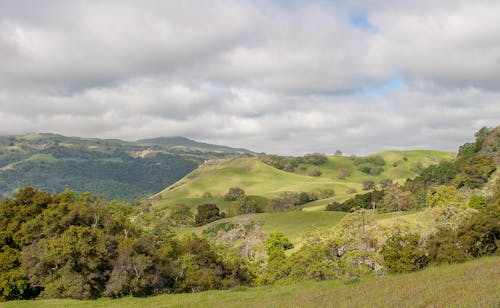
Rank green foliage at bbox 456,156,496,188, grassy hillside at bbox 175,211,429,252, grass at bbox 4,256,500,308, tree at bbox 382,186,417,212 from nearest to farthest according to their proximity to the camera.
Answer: grass at bbox 4,256,500,308 < green foliage at bbox 456,156,496,188 < grassy hillside at bbox 175,211,429,252 < tree at bbox 382,186,417,212

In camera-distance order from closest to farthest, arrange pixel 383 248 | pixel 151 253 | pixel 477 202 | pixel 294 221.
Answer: pixel 383 248
pixel 151 253
pixel 477 202
pixel 294 221

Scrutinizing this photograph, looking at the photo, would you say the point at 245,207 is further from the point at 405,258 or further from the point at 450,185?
the point at 405,258

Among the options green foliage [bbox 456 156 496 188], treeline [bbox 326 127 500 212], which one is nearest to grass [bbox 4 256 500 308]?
treeline [bbox 326 127 500 212]

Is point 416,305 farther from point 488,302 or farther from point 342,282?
point 342,282

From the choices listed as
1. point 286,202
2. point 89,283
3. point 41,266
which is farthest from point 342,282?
point 286,202

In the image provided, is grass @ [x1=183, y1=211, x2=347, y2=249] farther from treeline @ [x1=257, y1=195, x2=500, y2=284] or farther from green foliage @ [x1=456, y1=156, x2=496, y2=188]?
treeline @ [x1=257, y1=195, x2=500, y2=284]

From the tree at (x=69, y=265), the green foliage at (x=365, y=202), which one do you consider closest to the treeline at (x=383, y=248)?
the tree at (x=69, y=265)

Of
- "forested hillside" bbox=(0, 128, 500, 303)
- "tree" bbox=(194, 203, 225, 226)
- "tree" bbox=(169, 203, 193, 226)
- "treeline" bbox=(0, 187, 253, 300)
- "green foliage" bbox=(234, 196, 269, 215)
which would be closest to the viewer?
"forested hillside" bbox=(0, 128, 500, 303)

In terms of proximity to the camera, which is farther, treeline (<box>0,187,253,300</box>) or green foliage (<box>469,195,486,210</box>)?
green foliage (<box>469,195,486,210</box>)

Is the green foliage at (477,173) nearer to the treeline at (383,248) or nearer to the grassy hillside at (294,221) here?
the grassy hillside at (294,221)

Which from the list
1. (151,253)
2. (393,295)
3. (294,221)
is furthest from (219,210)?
(393,295)

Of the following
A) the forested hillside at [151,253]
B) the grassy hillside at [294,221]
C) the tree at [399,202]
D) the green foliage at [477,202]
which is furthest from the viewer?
the tree at [399,202]

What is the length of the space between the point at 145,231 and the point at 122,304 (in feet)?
61.0

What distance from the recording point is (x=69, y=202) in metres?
37.8
